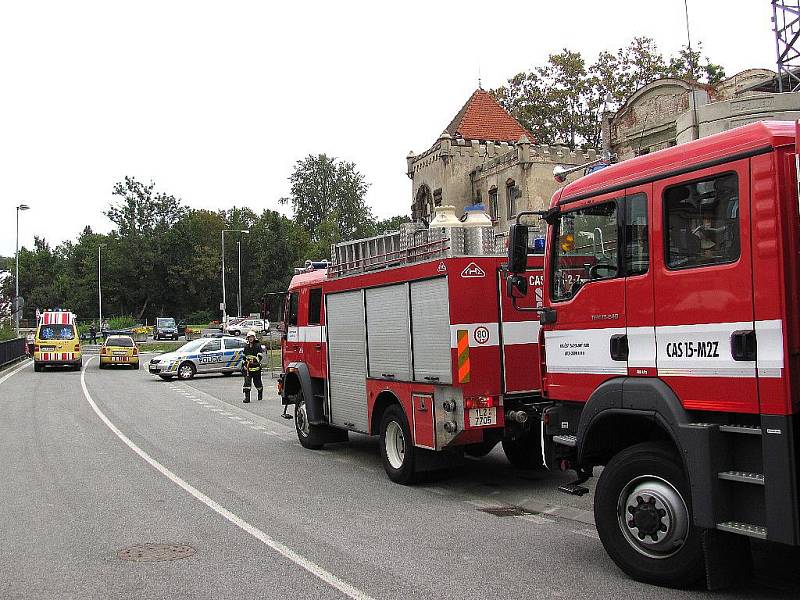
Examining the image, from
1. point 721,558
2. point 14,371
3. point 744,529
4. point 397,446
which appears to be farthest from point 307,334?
point 14,371

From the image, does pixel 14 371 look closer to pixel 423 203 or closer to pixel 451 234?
pixel 423 203

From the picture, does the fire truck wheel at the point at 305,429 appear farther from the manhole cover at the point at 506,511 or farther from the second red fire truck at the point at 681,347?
the second red fire truck at the point at 681,347

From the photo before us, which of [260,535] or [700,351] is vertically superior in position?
[700,351]

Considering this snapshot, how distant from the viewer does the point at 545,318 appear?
6.96 meters

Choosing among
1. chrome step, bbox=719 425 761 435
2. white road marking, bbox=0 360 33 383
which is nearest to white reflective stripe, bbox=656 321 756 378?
chrome step, bbox=719 425 761 435

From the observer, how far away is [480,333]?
350 inches

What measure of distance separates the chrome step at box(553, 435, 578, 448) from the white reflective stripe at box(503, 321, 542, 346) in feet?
7.43

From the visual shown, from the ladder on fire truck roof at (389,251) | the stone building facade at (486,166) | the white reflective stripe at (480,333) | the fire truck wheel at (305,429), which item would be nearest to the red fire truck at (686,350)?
the white reflective stripe at (480,333)

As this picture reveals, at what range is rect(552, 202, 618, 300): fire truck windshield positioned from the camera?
249 inches

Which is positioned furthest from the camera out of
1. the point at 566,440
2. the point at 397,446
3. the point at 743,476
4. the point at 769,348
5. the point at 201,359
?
the point at 201,359

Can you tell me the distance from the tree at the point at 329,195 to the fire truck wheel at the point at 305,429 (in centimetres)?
7375

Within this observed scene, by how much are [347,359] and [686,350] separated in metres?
6.40

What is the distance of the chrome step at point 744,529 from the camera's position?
16.1 feet

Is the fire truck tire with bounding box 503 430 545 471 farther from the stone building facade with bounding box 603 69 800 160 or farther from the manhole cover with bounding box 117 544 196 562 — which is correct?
the stone building facade with bounding box 603 69 800 160
